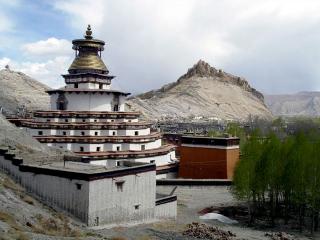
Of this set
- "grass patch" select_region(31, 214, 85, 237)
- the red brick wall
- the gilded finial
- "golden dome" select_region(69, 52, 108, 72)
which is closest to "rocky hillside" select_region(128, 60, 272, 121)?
the gilded finial

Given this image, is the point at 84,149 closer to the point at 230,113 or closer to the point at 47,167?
the point at 47,167

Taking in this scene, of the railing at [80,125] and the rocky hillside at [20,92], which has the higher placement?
the rocky hillside at [20,92]

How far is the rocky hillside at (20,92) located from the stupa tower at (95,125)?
152ft

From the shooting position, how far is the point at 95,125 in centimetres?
4275

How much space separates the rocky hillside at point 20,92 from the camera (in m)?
97.2

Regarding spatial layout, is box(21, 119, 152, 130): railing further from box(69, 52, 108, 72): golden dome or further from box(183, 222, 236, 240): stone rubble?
box(183, 222, 236, 240): stone rubble

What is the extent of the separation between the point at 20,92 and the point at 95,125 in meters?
73.2

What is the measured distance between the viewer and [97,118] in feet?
144

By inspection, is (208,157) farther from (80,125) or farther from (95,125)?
(80,125)

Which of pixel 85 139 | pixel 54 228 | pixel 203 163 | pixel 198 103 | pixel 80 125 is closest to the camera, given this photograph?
pixel 54 228

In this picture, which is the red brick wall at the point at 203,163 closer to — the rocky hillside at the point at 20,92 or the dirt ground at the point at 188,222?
the dirt ground at the point at 188,222

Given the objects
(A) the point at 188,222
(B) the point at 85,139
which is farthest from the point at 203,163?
(A) the point at 188,222

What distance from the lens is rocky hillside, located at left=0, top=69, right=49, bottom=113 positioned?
319 ft

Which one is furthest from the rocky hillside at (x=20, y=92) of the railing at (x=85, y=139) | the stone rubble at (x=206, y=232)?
the stone rubble at (x=206, y=232)
